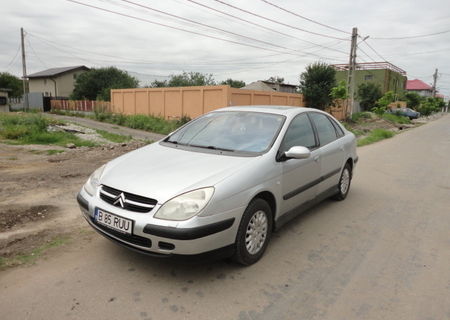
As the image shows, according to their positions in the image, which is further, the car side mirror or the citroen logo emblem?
the car side mirror

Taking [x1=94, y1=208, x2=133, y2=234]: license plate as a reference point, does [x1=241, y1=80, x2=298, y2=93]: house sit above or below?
above

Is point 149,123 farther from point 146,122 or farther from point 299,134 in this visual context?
point 299,134

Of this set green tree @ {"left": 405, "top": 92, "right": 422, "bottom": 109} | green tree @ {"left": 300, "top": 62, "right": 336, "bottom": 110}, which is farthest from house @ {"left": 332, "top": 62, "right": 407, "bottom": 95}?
green tree @ {"left": 300, "top": 62, "right": 336, "bottom": 110}

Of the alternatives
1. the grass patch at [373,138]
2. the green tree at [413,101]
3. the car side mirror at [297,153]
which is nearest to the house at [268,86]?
the green tree at [413,101]

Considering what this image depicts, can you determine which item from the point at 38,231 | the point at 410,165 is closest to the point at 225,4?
the point at 410,165

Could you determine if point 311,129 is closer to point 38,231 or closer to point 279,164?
point 279,164

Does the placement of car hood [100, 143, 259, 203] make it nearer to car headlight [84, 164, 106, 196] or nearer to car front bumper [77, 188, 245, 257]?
car headlight [84, 164, 106, 196]

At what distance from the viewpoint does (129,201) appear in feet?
9.46

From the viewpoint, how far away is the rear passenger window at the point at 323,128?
15.4 feet

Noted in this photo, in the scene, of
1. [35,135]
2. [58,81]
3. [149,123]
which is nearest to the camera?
[35,135]

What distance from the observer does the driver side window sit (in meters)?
3.86

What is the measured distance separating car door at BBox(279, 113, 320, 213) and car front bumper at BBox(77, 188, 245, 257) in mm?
914

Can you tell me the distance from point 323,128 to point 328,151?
1.26 feet

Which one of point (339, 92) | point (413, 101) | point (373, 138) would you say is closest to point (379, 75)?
point (413, 101)
